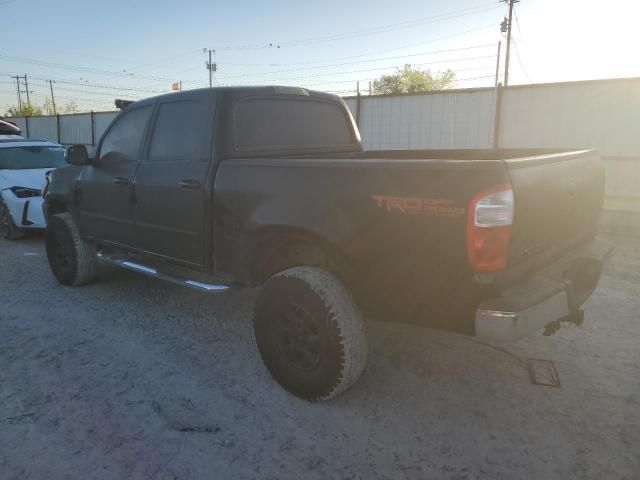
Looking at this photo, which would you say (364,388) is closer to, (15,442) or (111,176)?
(15,442)

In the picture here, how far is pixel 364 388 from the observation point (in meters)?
3.20

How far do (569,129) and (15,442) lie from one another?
35.5 ft

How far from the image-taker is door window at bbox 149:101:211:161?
12.1 feet

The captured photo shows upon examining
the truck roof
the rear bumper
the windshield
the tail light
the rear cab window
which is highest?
the truck roof

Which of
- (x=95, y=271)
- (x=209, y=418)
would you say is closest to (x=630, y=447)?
(x=209, y=418)

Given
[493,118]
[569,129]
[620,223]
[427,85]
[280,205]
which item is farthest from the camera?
[427,85]

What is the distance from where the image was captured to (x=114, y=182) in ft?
14.4

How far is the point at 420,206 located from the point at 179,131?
2220 mm

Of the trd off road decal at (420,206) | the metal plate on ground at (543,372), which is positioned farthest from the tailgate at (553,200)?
Result: the metal plate on ground at (543,372)

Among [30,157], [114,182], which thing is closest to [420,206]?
[114,182]

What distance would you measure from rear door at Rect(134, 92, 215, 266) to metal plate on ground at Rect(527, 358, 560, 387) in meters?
2.42

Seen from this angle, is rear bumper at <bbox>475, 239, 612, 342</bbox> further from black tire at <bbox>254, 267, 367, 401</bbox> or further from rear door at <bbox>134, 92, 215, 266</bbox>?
rear door at <bbox>134, 92, 215, 266</bbox>

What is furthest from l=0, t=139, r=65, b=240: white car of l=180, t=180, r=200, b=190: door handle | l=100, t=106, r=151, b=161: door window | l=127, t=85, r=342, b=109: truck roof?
l=180, t=180, r=200, b=190: door handle

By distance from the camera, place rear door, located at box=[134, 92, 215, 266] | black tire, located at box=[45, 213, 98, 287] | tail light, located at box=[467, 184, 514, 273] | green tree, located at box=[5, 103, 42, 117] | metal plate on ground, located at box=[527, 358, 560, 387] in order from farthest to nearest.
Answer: green tree, located at box=[5, 103, 42, 117] → black tire, located at box=[45, 213, 98, 287] → rear door, located at box=[134, 92, 215, 266] → metal plate on ground, located at box=[527, 358, 560, 387] → tail light, located at box=[467, 184, 514, 273]
